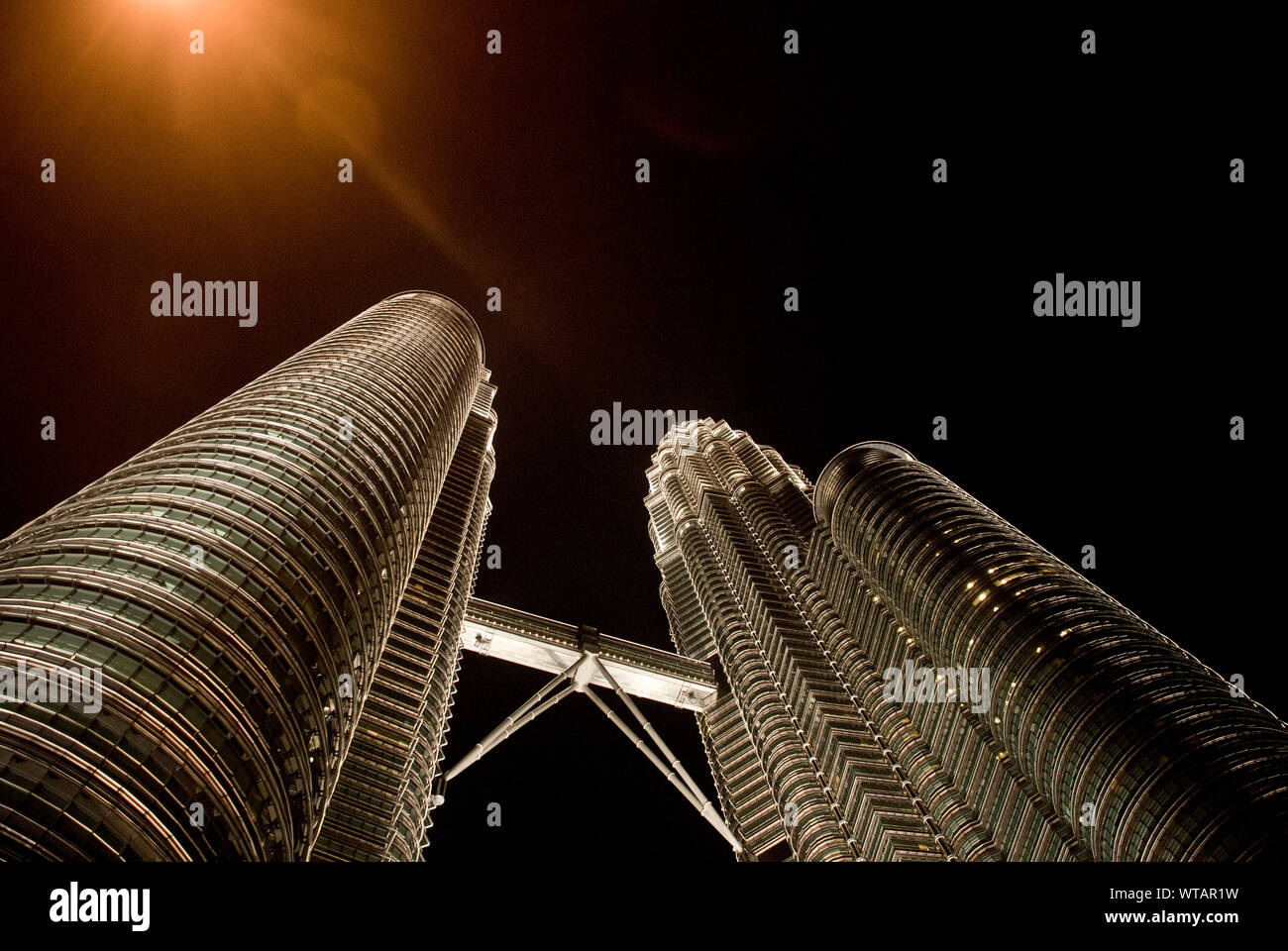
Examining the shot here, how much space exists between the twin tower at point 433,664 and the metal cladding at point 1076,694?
0.74 feet

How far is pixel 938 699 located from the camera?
3743 inches

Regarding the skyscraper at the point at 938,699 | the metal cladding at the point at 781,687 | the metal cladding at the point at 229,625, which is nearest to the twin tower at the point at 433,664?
the metal cladding at the point at 229,625

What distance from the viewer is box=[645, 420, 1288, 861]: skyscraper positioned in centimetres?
6538

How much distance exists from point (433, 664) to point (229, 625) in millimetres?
48597

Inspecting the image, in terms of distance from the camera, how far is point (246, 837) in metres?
39.5

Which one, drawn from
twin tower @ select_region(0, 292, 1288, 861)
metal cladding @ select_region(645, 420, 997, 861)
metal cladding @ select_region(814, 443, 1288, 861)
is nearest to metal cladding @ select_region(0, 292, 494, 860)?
twin tower @ select_region(0, 292, 1288, 861)

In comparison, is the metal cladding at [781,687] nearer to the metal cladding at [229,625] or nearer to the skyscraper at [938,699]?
the skyscraper at [938,699]

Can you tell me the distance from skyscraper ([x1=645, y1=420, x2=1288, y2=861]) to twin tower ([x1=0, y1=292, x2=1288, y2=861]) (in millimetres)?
273

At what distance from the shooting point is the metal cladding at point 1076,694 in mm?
62094

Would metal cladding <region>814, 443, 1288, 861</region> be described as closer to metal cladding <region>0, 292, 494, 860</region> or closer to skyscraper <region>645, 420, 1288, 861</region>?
skyscraper <region>645, 420, 1288, 861</region>

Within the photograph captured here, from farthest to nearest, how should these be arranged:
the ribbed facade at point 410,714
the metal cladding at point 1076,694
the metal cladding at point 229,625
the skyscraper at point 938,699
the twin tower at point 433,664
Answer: the ribbed facade at point 410,714, the skyscraper at point 938,699, the metal cladding at point 1076,694, the twin tower at point 433,664, the metal cladding at point 229,625
